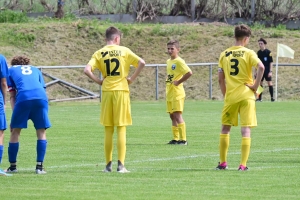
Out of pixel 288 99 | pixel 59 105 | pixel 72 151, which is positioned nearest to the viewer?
pixel 72 151

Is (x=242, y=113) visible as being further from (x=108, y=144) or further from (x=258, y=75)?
(x=108, y=144)

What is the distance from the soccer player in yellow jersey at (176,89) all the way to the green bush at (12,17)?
23519 millimetres

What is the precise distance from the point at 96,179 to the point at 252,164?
290 cm

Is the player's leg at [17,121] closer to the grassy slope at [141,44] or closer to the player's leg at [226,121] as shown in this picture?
the player's leg at [226,121]

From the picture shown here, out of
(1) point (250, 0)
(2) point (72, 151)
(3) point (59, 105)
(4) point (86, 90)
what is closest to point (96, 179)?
(2) point (72, 151)

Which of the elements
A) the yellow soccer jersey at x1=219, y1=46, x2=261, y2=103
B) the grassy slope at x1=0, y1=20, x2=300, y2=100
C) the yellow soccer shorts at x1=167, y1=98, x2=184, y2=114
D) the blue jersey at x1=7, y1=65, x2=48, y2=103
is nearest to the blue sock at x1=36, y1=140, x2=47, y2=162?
the blue jersey at x1=7, y1=65, x2=48, y2=103

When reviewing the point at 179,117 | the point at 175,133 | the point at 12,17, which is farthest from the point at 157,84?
the point at 175,133

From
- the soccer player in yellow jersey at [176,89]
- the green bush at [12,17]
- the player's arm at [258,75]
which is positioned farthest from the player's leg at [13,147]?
the green bush at [12,17]

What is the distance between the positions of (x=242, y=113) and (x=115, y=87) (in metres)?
1.85

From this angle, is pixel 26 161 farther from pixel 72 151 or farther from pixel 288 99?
pixel 288 99

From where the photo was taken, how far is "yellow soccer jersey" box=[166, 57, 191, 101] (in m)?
17.0

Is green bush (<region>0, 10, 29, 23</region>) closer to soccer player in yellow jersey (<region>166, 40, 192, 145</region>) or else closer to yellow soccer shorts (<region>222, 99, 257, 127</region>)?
soccer player in yellow jersey (<region>166, 40, 192, 145</region>)

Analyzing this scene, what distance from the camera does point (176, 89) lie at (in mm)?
17328

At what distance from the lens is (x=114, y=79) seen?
1214 cm
